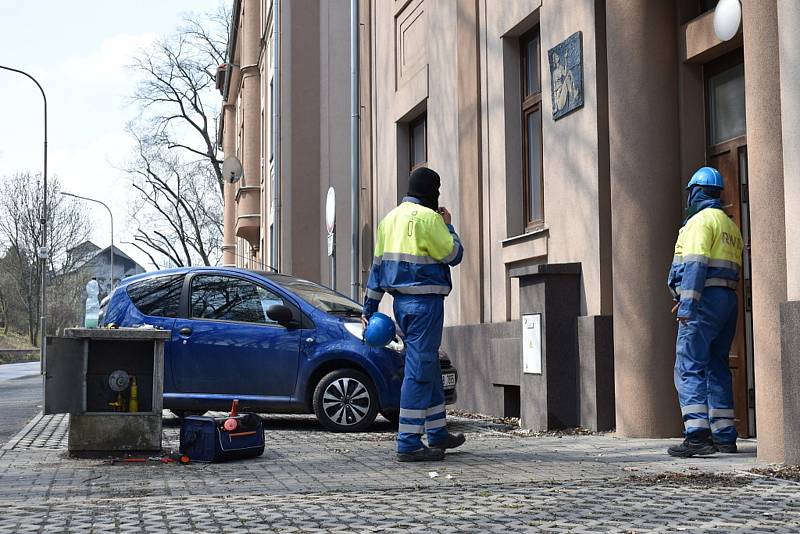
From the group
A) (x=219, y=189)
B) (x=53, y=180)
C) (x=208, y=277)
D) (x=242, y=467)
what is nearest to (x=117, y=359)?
(x=242, y=467)

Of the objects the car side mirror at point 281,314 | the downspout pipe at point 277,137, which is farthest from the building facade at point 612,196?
the downspout pipe at point 277,137

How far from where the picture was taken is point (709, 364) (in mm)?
8570

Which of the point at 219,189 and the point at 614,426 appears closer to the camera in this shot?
the point at 614,426

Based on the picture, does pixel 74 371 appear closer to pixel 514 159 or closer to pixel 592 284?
pixel 592 284

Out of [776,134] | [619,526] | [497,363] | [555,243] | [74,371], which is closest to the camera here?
[619,526]

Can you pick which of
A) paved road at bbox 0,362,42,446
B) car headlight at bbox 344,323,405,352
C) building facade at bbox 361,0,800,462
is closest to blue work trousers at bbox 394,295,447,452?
building facade at bbox 361,0,800,462

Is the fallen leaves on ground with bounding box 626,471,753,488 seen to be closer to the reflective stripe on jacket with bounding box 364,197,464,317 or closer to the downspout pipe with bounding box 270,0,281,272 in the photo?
the reflective stripe on jacket with bounding box 364,197,464,317

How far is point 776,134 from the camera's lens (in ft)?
24.7

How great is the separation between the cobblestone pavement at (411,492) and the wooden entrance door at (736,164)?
777 mm

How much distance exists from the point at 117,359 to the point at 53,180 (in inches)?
2542

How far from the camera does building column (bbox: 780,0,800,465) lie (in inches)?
279

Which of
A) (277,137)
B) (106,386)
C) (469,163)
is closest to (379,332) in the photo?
(106,386)

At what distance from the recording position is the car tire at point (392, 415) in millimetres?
11500

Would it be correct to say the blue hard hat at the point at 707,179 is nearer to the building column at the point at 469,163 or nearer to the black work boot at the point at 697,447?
the black work boot at the point at 697,447
